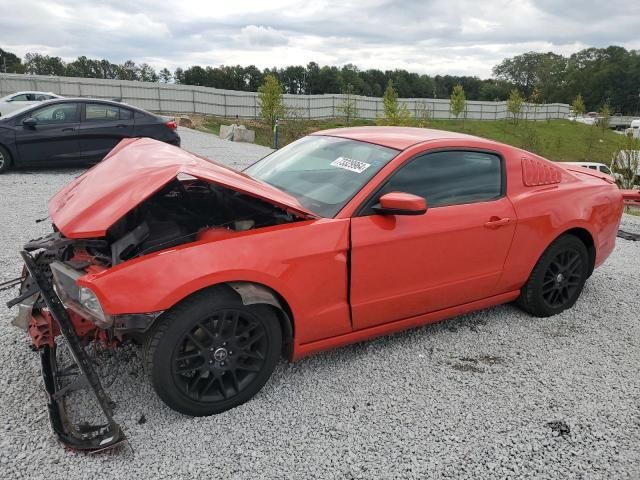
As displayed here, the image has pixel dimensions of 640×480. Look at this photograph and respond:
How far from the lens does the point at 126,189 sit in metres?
2.55

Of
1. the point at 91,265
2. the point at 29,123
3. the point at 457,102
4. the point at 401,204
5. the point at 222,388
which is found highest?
the point at 457,102

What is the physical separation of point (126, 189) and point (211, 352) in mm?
973

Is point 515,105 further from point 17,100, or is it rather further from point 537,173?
point 537,173

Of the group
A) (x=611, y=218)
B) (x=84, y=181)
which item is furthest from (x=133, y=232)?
(x=611, y=218)

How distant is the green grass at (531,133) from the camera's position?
29344 millimetres

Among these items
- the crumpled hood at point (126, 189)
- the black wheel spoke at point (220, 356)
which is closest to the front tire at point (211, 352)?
the black wheel spoke at point (220, 356)

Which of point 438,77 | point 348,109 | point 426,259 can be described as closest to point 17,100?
point 426,259

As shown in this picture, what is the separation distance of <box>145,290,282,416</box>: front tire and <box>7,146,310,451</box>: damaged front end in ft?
0.47

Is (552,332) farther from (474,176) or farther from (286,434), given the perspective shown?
(286,434)

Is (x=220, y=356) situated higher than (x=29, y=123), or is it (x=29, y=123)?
(x=29, y=123)

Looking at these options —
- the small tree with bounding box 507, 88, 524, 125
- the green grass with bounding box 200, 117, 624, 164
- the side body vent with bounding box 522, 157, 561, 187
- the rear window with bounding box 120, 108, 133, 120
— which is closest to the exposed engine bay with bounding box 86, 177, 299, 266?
the side body vent with bounding box 522, 157, 561, 187

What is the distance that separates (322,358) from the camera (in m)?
3.24

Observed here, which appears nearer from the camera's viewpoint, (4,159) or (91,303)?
(91,303)

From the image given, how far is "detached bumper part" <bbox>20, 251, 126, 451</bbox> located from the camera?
2268 millimetres
